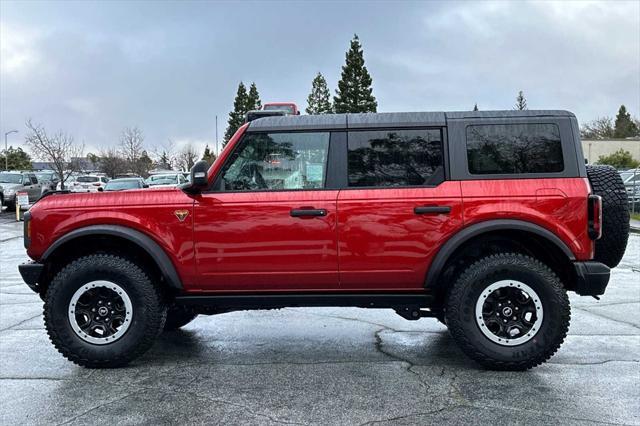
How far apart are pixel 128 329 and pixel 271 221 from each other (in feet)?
4.73

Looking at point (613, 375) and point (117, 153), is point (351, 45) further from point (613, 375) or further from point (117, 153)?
point (613, 375)

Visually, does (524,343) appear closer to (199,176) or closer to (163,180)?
(199,176)

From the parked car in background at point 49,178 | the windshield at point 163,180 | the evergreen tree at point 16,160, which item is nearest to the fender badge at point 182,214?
the windshield at point 163,180

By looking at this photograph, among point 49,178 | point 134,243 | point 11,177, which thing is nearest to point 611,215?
point 134,243

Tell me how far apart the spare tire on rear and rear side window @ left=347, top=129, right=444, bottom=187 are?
4.34 ft

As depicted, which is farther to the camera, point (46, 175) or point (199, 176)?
point (46, 175)

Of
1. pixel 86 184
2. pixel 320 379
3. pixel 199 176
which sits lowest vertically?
pixel 320 379

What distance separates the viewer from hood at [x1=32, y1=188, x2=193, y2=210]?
4.54m

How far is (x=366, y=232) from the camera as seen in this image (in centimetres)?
438

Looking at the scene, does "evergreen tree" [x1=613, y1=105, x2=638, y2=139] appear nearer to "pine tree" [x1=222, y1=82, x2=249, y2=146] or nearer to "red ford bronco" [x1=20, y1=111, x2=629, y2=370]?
"pine tree" [x1=222, y1=82, x2=249, y2=146]

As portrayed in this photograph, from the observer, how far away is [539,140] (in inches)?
174

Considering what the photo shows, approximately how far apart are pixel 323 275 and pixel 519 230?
156cm

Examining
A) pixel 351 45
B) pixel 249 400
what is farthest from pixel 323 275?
pixel 351 45

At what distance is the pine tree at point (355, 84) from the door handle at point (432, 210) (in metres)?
52.4
